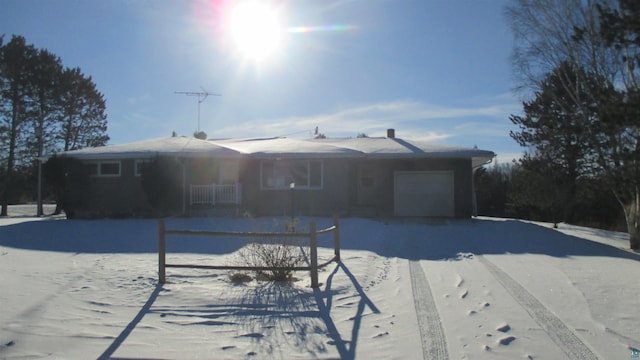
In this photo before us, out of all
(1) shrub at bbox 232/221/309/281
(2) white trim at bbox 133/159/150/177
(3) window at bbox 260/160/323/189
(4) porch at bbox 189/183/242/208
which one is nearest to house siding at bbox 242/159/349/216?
(3) window at bbox 260/160/323/189

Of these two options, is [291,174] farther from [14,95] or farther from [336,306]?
[14,95]

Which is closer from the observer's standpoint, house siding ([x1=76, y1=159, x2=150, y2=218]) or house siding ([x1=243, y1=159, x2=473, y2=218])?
house siding ([x1=76, y1=159, x2=150, y2=218])

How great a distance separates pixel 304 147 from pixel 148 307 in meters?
14.9

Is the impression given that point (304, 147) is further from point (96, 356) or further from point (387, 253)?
point (96, 356)

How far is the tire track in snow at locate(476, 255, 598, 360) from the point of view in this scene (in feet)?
17.1

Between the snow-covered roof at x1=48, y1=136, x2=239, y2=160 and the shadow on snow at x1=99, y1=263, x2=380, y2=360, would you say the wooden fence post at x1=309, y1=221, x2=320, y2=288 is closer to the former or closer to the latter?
the shadow on snow at x1=99, y1=263, x2=380, y2=360

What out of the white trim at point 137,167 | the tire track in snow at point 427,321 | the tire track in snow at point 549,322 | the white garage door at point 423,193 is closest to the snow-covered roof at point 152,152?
the white trim at point 137,167

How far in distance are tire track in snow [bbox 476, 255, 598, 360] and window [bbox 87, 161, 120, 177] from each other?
1664 centimetres

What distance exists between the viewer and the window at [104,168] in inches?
806

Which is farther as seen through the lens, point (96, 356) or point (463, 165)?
point (463, 165)

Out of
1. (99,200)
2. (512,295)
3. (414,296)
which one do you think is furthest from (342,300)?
(99,200)

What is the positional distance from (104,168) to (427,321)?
17.9 metres

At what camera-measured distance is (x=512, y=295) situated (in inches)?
300

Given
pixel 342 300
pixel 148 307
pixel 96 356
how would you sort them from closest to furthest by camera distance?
1. pixel 96 356
2. pixel 148 307
3. pixel 342 300
